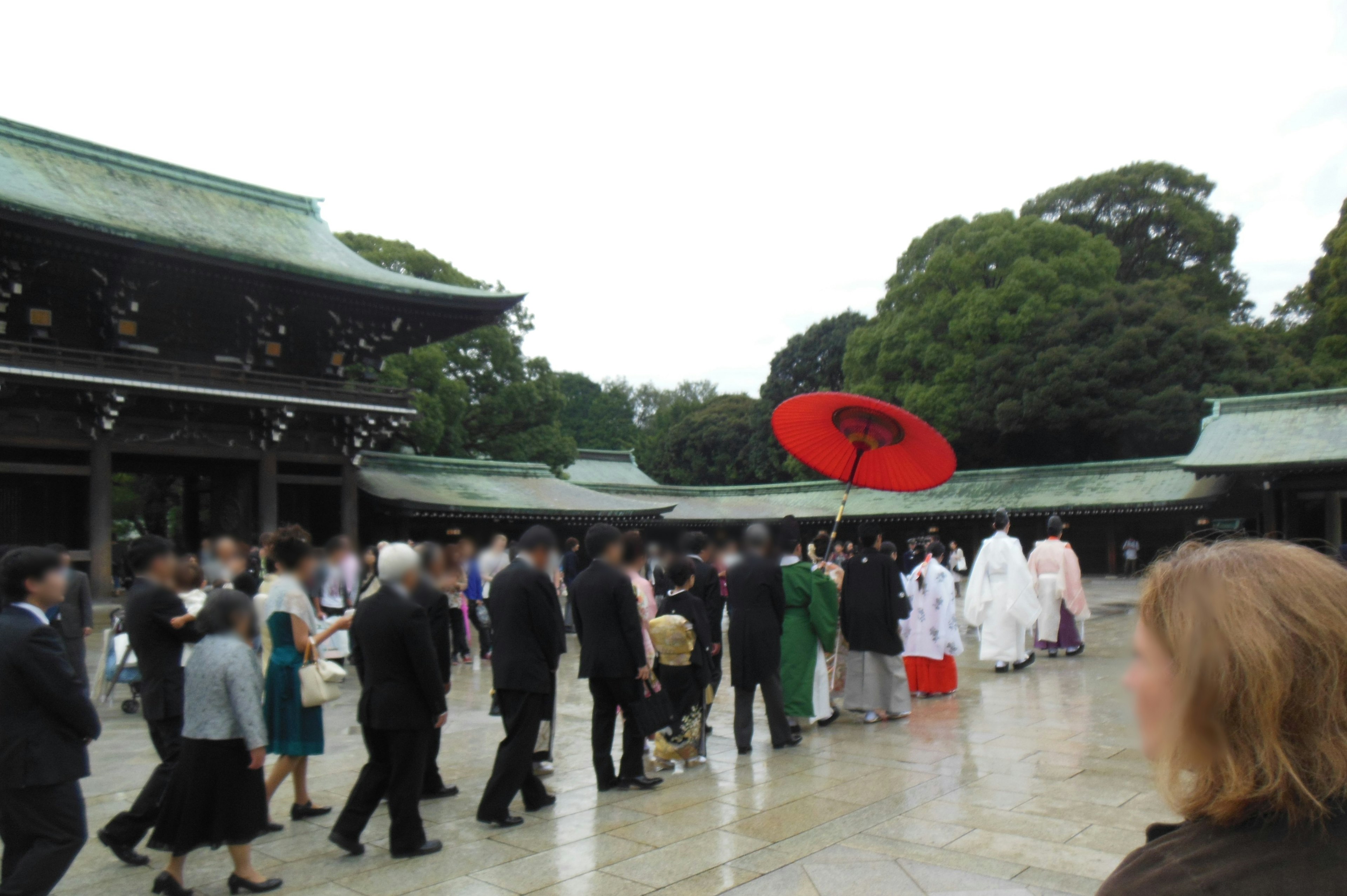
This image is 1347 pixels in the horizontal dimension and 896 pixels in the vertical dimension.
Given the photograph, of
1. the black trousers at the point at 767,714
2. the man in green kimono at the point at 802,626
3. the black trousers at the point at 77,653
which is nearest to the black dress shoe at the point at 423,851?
the black trousers at the point at 767,714

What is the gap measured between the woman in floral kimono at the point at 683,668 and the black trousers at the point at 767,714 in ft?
1.11

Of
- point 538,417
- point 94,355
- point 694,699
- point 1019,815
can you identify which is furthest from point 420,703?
point 538,417

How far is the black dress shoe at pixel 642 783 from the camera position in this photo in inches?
227

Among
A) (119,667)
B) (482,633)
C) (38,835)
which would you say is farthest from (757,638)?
(482,633)

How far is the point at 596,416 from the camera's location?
60781 millimetres

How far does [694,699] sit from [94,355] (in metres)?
14.2

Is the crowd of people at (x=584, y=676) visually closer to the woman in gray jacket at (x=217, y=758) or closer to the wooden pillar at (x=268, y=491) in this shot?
the woman in gray jacket at (x=217, y=758)

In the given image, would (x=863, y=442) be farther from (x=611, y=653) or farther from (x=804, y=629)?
(x=611, y=653)

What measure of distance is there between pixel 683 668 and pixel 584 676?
0.82 m

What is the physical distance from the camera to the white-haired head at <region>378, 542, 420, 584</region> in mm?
4652

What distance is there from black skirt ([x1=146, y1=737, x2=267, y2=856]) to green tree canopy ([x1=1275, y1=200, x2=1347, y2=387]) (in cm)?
3422

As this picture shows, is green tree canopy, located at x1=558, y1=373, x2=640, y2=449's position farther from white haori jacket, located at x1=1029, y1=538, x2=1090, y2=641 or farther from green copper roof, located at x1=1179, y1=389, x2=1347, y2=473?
white haori jacket, located at x1=1029, y1=538, x2=1090, y2=641

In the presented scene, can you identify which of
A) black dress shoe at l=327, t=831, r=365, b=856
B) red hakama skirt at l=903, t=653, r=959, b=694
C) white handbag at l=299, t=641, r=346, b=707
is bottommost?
red hakama skirt at l=903, t=653, r=959, b=694

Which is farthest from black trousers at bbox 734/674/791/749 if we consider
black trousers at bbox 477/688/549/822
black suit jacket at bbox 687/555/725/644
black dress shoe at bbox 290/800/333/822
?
black dress shoe at bbox 290/800/333/822
